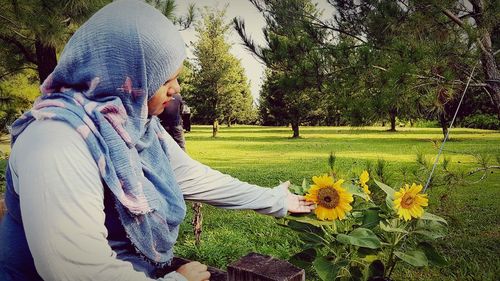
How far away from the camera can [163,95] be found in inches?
42.1

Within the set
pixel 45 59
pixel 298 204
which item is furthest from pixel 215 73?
pixel 298 204

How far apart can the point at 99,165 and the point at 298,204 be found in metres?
0.81

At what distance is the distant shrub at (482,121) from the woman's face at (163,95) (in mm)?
19651

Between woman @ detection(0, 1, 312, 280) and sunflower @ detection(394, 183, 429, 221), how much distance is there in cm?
77

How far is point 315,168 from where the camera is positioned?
9453 mm

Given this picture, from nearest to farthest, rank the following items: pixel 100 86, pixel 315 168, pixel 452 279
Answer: pixel 100 86, pixel 452 279, pixel 315 168

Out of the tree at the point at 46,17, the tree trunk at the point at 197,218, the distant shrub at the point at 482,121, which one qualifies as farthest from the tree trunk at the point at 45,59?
the distant shrub at the point at 482,121

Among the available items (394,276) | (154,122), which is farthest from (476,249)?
(154,122)

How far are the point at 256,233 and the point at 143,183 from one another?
3.15 meters

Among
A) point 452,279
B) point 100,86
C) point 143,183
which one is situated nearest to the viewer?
point 100,86

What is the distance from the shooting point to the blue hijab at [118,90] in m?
0.88

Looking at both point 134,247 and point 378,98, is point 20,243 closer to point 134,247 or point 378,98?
point 134,247

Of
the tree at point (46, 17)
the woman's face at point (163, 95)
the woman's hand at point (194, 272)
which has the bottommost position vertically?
the woman's hand at point (194, 272)

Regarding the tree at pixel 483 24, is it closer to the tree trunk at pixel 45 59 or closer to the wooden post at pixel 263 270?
the wooden post at pixel 263 270
